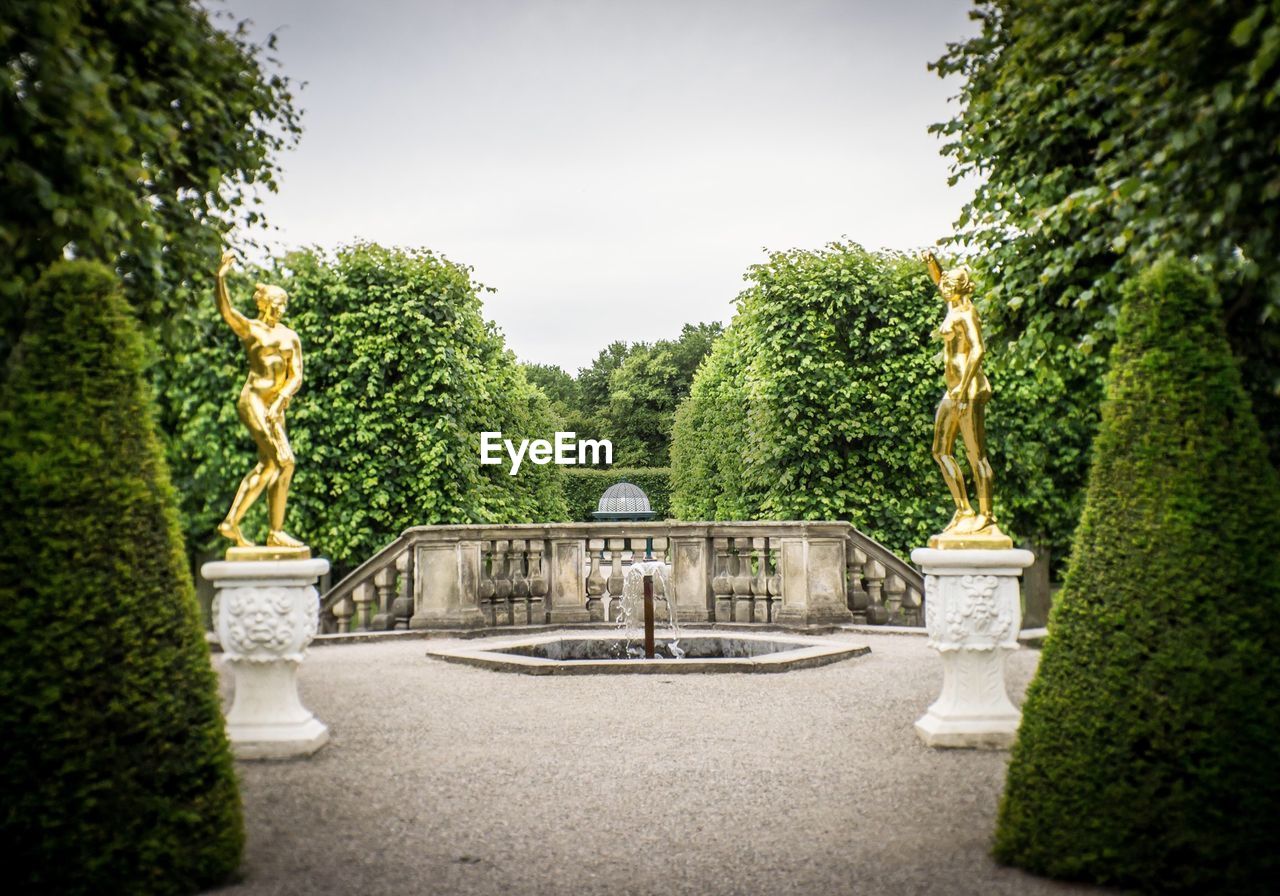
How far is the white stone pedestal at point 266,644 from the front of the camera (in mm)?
6871

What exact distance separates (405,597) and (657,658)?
13.0 ft

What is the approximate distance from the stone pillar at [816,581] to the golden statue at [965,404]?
5.88 m

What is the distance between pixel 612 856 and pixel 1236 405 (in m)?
3.28

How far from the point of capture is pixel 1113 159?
7195mm

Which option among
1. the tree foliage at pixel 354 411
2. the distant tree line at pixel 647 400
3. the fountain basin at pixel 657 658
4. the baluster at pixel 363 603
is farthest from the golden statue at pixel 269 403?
the distant tree line at pixel 647 400

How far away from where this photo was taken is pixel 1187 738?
159 inches

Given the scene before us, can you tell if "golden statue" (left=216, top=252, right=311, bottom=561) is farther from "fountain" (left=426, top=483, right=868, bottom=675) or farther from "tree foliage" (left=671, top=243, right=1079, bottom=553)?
"tree foliage" (left=671, top=243, right=1079, bottom=553)

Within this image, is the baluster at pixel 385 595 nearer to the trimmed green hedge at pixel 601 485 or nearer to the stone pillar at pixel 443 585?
the stone pillar at pixel 443 585

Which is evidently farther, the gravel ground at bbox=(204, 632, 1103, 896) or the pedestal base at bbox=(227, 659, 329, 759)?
the pedestal base at bbox=(227, 659, 329, 759)

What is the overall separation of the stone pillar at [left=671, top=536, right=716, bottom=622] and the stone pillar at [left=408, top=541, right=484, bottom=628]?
2.52 meters

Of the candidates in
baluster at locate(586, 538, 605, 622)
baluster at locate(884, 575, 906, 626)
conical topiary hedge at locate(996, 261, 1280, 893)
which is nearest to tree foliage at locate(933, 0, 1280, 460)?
conical topiary hedge at locate(996, 261, 1280, 893)

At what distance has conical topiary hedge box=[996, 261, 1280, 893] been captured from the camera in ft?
13.1

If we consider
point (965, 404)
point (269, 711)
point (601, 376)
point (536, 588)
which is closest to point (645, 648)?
point (536, 588)

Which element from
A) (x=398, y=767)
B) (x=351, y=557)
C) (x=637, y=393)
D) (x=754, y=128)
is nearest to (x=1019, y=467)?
(x=754, y=128)
